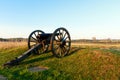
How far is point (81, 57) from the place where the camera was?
56.1 ft

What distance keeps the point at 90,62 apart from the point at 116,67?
5.95 ft

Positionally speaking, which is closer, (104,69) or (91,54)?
(104,69)

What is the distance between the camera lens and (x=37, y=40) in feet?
63.0

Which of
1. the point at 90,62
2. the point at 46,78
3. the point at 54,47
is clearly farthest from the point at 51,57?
the point at 46,78

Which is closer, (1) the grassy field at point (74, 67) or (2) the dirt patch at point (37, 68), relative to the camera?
(1) the grassy field at point (74, 67)

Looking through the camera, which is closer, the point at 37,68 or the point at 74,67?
the point at 74,67

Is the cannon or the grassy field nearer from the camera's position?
the grassy field

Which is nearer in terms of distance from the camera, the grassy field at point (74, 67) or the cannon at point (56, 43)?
the grassy field at point (74, 67)

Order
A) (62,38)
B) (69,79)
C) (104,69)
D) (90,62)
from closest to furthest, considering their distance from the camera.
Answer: (69,79) → (104,69) → (90,62) → (62,38)

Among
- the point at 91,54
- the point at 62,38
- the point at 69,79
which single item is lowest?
the point at 69,79

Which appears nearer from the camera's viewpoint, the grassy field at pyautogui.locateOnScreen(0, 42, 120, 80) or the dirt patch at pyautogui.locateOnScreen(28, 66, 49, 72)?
the grassy field at pyautogui.locateOnScreen(0, 42, 120, 80)

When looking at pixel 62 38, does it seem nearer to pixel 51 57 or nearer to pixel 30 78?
pixel 51 57

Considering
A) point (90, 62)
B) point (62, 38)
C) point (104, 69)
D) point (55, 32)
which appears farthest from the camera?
point (62, 38)

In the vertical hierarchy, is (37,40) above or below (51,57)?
above
